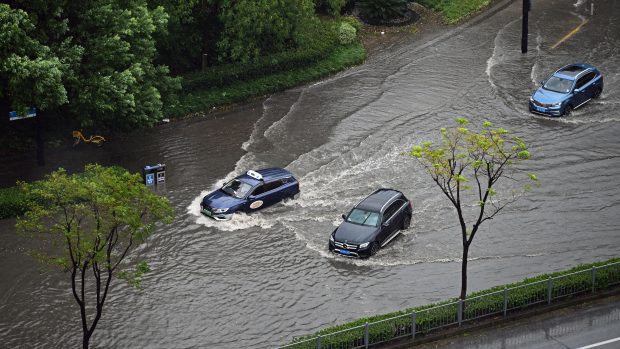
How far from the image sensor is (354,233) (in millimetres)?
34188

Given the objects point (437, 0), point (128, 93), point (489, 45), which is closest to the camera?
point (128, 93)

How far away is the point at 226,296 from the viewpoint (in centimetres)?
3191

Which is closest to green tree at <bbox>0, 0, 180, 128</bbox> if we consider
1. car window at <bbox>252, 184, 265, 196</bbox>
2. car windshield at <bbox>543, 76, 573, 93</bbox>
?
car window at <bbox>252, 184, 265, 196</bbox>

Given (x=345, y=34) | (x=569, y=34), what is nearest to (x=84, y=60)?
(x=345, y=34)

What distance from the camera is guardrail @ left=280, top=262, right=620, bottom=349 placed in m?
27.5

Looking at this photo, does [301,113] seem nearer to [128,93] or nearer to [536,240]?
[128,93]

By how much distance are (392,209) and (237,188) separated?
6.55 m

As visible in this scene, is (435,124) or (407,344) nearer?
(407,344)

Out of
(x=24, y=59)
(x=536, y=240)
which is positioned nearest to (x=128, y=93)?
(x=24, y=59)

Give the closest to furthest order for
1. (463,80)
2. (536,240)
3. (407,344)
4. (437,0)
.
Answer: (407,344) < (536,240) < (463,80) < (437,0)

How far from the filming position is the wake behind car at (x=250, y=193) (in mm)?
36906

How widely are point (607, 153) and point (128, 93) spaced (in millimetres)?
21607

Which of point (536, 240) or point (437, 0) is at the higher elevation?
point (437, 0)

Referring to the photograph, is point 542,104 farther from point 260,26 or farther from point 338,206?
point 260,26
